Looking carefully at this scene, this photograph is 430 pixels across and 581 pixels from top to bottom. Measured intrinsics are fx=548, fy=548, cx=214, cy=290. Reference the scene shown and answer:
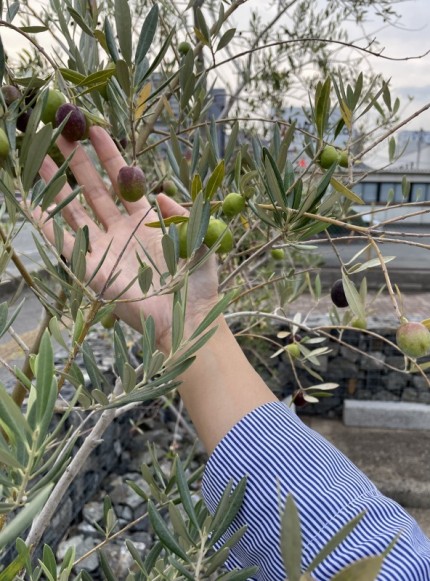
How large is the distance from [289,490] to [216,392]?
143mm

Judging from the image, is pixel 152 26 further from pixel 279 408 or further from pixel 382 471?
pixel 382 471

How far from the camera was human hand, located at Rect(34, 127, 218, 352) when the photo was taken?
606 millimetres

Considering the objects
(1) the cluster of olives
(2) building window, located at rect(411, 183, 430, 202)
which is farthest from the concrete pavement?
(1) the cluster of olives

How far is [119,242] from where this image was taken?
0.63 m

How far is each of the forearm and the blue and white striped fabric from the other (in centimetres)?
2

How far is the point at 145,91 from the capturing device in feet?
2.00

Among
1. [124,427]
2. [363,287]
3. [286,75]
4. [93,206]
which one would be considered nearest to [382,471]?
[124,427]

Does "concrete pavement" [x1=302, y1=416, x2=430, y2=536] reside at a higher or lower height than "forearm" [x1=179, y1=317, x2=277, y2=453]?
lower

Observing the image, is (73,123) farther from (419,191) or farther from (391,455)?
(391,455)

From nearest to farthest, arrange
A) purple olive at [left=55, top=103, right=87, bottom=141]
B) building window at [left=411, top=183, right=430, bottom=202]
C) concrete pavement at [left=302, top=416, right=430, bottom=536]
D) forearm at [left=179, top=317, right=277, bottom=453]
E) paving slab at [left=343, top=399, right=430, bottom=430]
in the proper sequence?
purple olive at [left=55, top=103, right=87, bottom=141], forearm at [left=179, top=317, right=277, bottom=453], building window at [left=411, top=183, right=430, bottom=202], concrete pavement at [left=302, top=416, right=430, bottom=536], paving slab at [left=343, top=399, right=430, bottom=430]

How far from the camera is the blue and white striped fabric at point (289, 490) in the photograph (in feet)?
1.99

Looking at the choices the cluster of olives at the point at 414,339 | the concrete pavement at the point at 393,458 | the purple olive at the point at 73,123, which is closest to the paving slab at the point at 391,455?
the concrete pavement at the point at 393,458

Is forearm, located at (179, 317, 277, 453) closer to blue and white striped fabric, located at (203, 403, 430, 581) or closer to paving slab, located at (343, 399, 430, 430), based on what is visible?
blue and white striped fabric, located at (203, 403, 430, 581)

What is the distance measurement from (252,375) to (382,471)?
134 inches
